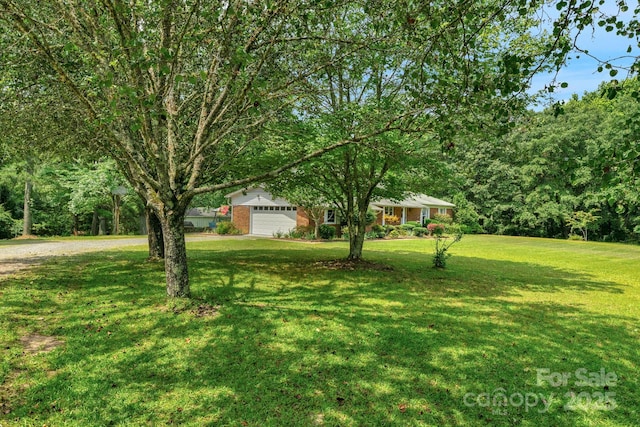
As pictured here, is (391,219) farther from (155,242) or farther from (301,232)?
(155,242)

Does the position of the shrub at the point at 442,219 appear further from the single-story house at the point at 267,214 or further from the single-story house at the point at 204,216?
the single-story house at the point at 204,216

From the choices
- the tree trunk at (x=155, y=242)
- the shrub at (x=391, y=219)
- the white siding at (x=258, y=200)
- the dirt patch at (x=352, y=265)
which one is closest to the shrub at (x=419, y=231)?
the shrub at (x=391, y=219)

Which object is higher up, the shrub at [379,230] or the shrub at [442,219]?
the shrub at [442,219]

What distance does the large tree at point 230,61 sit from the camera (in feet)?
14.3

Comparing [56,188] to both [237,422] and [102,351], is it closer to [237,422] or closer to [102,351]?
[102,351]

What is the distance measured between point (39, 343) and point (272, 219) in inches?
963

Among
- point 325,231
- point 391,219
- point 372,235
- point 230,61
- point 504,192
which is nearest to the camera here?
point 230,61

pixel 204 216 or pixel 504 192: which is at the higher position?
pixel 504 192

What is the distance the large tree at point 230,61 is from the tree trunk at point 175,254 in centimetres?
2

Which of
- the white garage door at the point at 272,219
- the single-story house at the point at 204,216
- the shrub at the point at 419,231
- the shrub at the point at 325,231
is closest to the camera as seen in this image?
the shrub at the point at 325,231

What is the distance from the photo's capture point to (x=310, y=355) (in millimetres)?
5242

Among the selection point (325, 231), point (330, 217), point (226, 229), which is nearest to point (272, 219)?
point (226, 229)

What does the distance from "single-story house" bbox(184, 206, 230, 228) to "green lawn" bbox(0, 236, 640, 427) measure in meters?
37.1

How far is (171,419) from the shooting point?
362cm
